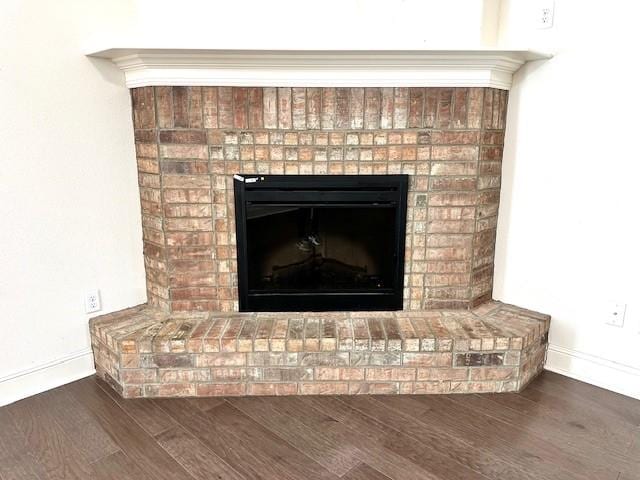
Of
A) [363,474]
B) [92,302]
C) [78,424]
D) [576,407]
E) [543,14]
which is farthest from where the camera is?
[92,302]

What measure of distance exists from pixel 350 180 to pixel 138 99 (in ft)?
3.52

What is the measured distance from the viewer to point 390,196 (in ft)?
7.34

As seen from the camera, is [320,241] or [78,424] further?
[320,241]

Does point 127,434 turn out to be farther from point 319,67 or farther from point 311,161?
point 319,67

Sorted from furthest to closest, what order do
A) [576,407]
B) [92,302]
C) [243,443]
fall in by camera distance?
[92,302]
[576,407]
[243,443]

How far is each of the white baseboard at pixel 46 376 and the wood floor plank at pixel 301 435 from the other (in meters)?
0.80

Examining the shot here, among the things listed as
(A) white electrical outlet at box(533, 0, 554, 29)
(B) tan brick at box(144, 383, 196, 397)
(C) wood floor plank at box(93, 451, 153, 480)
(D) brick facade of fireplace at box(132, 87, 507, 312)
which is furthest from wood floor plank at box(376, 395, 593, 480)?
(A) white electrical outlet at box(533, 0, 554, 29)

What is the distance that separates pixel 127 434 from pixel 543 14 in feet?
8.35

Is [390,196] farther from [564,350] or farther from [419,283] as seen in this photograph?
[564,350]

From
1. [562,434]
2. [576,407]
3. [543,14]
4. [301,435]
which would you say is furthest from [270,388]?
[543,14]

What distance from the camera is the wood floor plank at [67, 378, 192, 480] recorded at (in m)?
1.63

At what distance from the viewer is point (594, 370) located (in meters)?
2.19

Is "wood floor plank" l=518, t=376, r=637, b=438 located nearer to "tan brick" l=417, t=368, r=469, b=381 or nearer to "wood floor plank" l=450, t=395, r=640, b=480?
"wood floor plank" l=450, t=395, r=640, b=480

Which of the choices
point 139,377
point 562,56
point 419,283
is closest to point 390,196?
point 419,283
